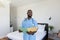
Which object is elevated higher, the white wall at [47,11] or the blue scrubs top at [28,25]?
the white wall at [47,11]

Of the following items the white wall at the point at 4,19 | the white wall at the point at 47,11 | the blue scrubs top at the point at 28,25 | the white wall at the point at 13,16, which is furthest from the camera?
the white wall at the point at 13,16

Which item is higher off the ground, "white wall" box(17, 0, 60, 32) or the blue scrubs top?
"white wall" box(17, 0, 60, 32)

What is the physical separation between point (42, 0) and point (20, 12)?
121cm

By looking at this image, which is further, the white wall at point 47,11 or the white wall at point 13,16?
the white wall at point 13,16

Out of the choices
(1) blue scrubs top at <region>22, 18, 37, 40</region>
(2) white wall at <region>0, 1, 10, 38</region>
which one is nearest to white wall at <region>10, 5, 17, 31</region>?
(2) white wall at <region>0, 1, 10, 38</region>

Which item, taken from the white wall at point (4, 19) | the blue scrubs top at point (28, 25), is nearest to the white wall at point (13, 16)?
the white wall at point (4, 19)

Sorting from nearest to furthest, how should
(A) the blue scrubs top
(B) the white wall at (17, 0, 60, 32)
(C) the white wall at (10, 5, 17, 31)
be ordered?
(A) the blue scrubs top < (B) the white wall at (17, 0, 60, 32) < (C) the white wall at (10, 5, 17, 31)

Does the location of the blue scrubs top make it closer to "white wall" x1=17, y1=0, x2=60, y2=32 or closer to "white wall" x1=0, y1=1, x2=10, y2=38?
"white wall" x1=17, y1=0, x2=60, y2=32

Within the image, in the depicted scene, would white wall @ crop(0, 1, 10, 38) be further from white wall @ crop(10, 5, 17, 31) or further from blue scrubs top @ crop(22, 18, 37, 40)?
blue scrubs top @ crop(22, 18, 37, 40)

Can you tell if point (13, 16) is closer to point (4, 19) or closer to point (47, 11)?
point (4, 19)

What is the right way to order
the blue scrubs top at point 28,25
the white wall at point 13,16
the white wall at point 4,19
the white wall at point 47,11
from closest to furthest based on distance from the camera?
the blue scrubs top at point 28,25
the white wall at point 47,11
the white wall at point 4,19
the white wall at point 13,16

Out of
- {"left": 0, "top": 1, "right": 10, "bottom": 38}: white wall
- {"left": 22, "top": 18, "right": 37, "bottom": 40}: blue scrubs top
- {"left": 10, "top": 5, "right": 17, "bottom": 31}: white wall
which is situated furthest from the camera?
{"left": 10, "top": 5, "right": 17, "bottom": 31}: white wall

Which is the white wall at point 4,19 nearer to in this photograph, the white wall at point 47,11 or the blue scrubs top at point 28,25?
the white wall at point 47,11

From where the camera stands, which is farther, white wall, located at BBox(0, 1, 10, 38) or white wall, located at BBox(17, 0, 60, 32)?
white wall, located at BBox(0, 1, 10, 38)
